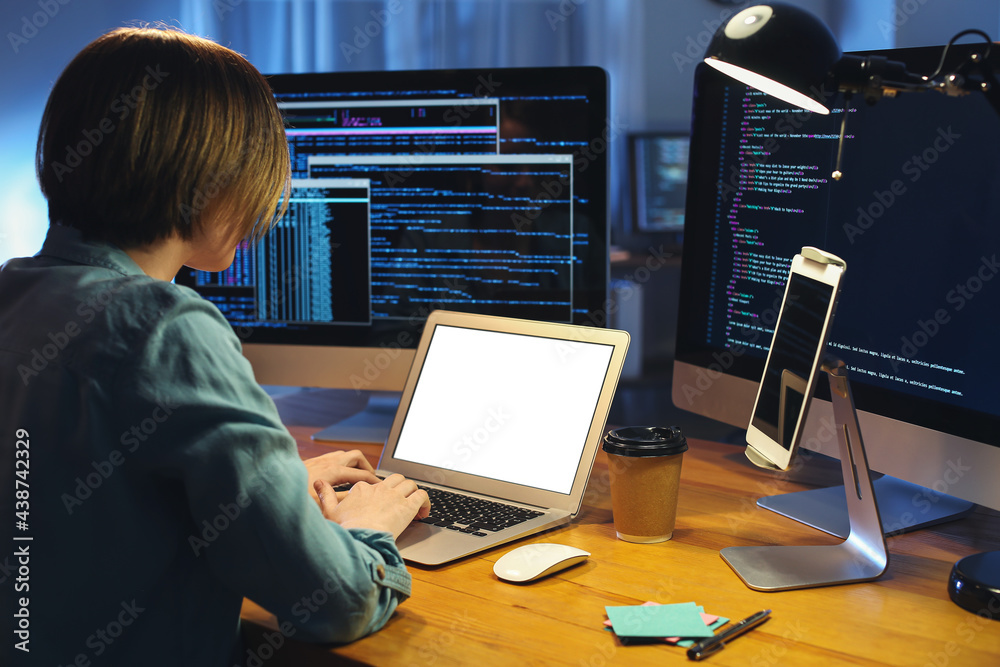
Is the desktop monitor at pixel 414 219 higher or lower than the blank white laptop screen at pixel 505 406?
higher

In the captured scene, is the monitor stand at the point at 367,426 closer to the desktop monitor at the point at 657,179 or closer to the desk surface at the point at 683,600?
the desk surface at the point at 683,600

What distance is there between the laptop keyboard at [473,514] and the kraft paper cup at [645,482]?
0.11 m

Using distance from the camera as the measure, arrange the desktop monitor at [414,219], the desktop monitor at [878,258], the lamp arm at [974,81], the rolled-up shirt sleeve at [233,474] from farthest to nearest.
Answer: the desktop monitor at [414,219] → the desktop monitor at [878,258] → the lamp arm at [974,81] → the rolled-up shirt sleeve at [233,474]

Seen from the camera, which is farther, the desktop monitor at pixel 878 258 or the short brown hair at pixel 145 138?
the desktop monitor at pixel 878 258

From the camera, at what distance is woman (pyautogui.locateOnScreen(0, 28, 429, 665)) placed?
0.59 meters

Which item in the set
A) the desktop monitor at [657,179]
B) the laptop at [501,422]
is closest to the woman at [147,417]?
the laptop at [501,422]

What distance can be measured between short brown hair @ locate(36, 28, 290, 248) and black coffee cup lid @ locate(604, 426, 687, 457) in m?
0.46

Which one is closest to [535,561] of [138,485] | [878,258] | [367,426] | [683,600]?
[683,600]

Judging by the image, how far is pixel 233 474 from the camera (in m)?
0.58

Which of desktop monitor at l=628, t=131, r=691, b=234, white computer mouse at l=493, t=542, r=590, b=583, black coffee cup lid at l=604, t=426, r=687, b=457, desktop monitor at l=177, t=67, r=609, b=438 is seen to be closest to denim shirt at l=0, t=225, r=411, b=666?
white computer mouse at l=493, t=542, r=590, b=583

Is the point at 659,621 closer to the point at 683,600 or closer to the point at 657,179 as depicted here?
the point at 683,600

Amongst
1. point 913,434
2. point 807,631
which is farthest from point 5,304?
point 913,434

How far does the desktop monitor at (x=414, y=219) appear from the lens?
125 cm

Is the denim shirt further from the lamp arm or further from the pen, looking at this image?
the lamp arm
